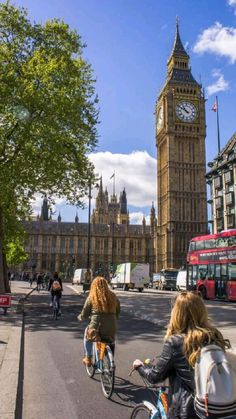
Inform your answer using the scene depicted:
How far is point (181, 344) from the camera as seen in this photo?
3.34 m

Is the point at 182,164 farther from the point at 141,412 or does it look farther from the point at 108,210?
the point at 141,412

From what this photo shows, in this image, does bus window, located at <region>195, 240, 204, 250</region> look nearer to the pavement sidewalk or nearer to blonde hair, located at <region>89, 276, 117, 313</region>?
the pavement sidewalk

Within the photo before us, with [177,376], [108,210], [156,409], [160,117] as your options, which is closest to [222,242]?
[156,409]

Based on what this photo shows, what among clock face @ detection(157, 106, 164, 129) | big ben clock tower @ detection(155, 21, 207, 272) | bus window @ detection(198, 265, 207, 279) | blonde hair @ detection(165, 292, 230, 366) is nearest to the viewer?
blonde hair @ detection(165, 292, 230, 366)

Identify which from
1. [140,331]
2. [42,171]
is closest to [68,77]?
[42,171]

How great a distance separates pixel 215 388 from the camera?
2.87 meters

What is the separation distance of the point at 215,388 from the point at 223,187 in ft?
221

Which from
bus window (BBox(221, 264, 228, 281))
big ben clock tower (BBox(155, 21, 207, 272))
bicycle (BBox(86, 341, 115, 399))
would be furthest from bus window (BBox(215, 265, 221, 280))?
big ben clock tower (BBox(155, 21, 207, 272))

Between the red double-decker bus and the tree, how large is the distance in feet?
30.1

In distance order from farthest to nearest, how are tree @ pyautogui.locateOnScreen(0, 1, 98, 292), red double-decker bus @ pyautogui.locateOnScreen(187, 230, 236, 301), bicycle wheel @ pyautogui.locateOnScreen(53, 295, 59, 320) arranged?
red double-decker bus @ pyautogui.locateOnScreen(187, 230, 236, 301)
tree @ pyautogui.locateOnScreen(0, 1, 98, 292)
bicycle wheel @ pyautogui.locateOnScreen(53, 295, 59, 320)

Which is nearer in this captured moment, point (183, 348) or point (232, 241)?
point (183, 348)

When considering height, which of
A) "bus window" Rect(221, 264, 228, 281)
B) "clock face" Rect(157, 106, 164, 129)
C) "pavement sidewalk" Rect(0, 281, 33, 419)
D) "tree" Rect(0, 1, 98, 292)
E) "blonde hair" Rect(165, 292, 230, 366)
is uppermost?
"clock face" Rect(157, 106, 164, 129)

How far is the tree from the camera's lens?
69.2 feet

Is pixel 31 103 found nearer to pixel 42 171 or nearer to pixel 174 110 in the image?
pixel 42 171
